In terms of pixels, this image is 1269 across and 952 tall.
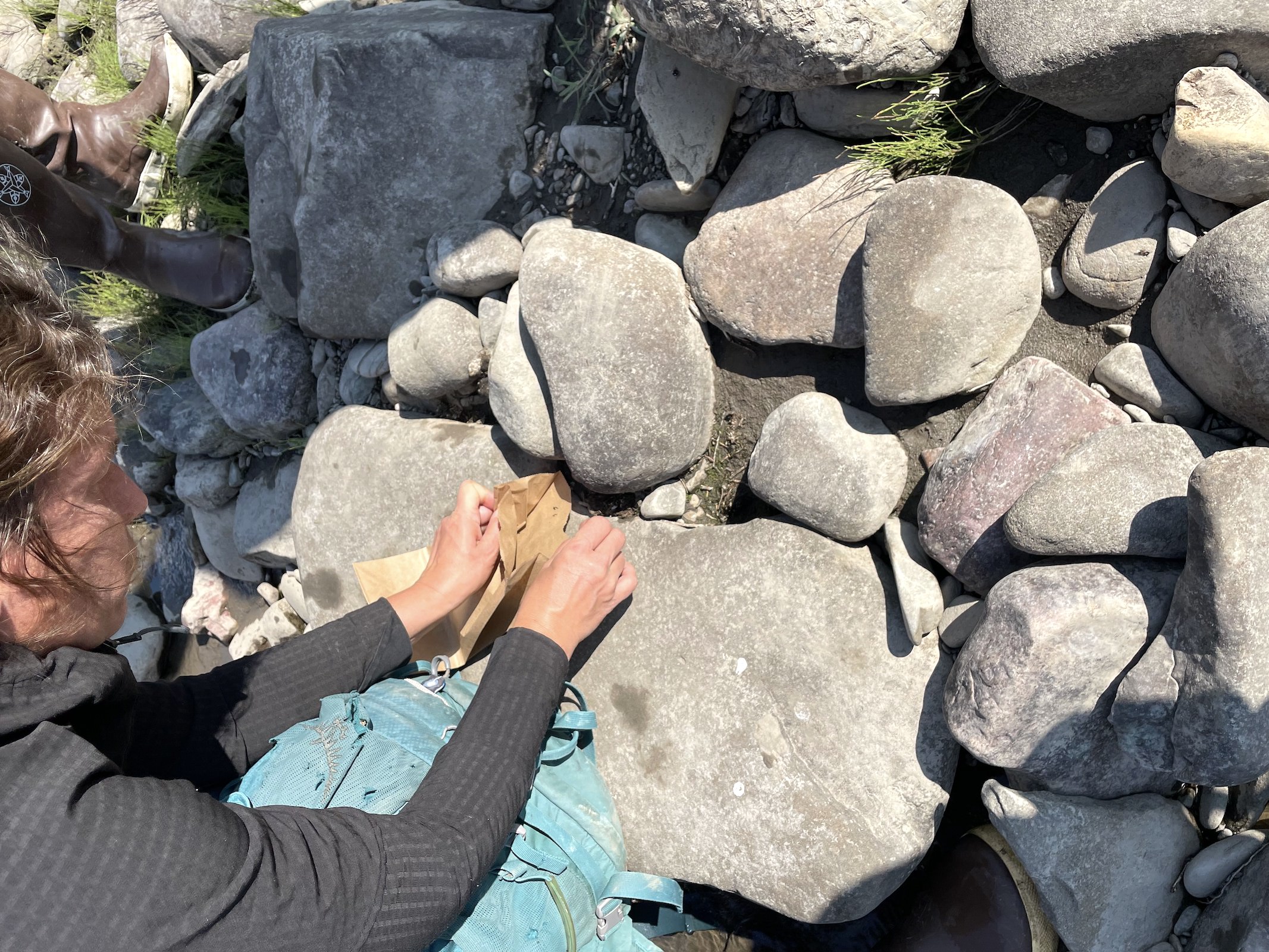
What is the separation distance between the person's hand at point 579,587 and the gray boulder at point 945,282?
0.89 m

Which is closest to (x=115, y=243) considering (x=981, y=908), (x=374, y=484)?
(x=374, y=484)

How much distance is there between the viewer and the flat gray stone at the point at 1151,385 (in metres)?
1.76

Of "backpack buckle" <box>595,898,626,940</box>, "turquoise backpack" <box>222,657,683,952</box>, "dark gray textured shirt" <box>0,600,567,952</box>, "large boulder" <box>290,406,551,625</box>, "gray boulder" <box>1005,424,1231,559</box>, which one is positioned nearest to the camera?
"dark gray textured shirt" <box>0,600,567,952</box>

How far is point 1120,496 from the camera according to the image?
5.51 ft

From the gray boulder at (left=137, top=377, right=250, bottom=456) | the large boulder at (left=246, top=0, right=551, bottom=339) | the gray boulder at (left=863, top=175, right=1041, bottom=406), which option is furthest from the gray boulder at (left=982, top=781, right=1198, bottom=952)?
the gray boulder at (left=137, top=377, right=250, bottom=456)

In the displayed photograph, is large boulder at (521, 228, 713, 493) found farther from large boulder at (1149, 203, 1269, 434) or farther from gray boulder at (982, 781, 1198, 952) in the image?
gray boulder at (982, 781, 1198, 952)

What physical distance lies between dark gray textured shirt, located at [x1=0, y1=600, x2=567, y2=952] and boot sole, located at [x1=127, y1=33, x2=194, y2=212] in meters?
2.31

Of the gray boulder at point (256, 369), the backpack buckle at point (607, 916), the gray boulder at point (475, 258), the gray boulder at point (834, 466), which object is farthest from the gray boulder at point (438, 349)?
the backpack buckle at point (607, 916)

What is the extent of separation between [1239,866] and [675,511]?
5.02 ft

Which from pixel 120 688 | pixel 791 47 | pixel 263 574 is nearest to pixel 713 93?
pixel 791 47

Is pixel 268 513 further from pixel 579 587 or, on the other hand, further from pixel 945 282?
pixel 945 282

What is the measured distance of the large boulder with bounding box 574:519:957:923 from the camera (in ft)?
6.72

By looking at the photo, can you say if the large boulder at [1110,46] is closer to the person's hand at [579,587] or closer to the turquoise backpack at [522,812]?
the person's hand at [579,587]

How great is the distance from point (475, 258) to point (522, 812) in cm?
157
